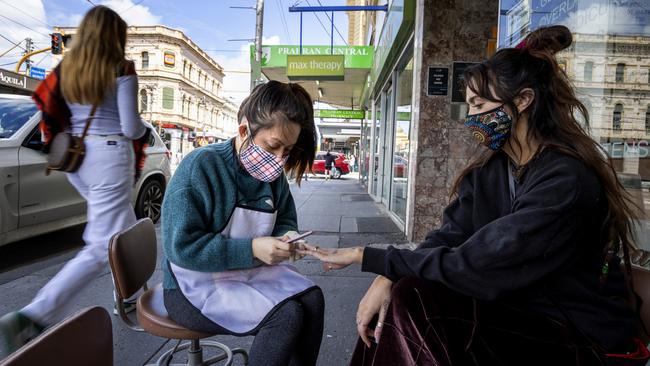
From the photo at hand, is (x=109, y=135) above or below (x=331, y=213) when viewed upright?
above

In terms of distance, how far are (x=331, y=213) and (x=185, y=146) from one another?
48.0 meters

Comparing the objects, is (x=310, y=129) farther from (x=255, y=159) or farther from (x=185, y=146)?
(x=185, y=146)

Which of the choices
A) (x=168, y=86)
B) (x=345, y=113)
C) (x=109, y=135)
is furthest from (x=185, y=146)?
(x=109, y=135)

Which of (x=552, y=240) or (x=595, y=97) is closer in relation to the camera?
(x=552, y=240)

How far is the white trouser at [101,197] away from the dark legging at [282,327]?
1016mm

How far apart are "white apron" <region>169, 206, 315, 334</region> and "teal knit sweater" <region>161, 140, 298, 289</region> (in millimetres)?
55

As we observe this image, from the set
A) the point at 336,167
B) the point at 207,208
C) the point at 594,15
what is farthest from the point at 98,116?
the point at 336,167

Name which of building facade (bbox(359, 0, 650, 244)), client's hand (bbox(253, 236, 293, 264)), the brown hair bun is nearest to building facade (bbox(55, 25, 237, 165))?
building facade (bbox(359, 0, 650, 244))

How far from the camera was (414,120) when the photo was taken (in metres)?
5.15

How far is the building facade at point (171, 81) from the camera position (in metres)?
46.2

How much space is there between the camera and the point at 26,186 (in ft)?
13.4

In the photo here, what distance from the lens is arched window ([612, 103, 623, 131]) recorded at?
2.80 m

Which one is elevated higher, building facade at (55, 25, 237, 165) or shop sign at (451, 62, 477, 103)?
building facade at (55, 25, 237, 165)

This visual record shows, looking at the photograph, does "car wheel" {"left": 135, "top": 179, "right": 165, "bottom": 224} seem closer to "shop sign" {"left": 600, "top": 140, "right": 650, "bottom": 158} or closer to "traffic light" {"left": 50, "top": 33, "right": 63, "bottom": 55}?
"shop sign" {"left": 600, "top": 140, "right": 650, "bottom": 158}
